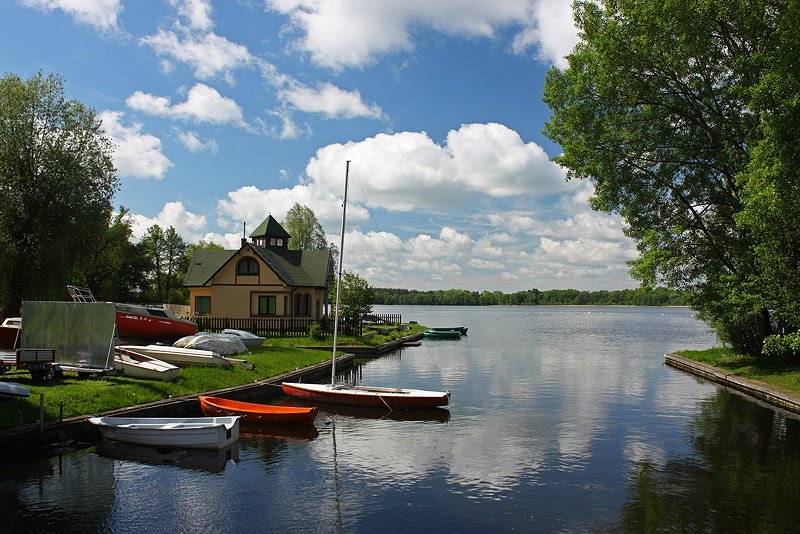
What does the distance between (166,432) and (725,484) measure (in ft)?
51.1

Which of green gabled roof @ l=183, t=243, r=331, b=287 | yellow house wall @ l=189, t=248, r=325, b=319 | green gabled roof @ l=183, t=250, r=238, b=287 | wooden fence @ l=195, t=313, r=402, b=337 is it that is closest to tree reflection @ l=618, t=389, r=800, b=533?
wooden fence @ l=195, t=313, r=402, b=337

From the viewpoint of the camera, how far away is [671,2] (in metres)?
25.4

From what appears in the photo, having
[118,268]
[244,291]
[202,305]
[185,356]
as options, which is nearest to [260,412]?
[185,356]

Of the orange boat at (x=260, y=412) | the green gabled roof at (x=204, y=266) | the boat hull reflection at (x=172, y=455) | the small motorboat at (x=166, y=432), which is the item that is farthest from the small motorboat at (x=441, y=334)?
the small motorboat at (x=166, y=432)

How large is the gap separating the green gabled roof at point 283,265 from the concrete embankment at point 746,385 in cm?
3080

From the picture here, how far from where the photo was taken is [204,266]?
55.3 m

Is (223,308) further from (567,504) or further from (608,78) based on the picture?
(567,504)

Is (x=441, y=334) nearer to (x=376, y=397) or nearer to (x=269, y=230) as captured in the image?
(x=269, y=230)

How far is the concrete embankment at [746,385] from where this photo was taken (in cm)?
2417

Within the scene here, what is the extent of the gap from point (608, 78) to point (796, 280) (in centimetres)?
1292

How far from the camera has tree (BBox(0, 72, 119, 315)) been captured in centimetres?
3591

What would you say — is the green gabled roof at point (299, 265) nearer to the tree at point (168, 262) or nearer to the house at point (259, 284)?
the house at point (259, 284)

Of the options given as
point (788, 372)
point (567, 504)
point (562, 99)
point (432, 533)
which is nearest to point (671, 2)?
point (562, 99)

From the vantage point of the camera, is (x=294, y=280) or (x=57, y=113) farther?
(x=294, y=280)
